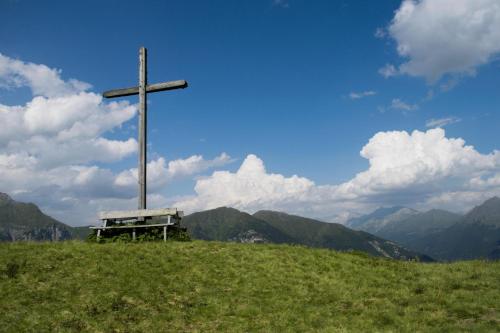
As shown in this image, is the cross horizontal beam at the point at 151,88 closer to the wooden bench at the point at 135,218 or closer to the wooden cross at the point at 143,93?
the wooden cross at the point at 143,93

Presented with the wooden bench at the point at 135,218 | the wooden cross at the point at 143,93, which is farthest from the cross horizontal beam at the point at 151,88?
the wooden bench at the point at 135,218

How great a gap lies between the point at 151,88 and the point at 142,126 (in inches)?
98.5

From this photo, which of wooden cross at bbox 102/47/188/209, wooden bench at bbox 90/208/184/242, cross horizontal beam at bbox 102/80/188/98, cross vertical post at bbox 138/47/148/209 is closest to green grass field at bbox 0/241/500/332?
wooden bench at bbox 90/208/184/242

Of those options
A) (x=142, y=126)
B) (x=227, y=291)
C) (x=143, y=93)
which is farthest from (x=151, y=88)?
(x=227, y=291)

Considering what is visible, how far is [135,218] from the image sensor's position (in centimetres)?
2462

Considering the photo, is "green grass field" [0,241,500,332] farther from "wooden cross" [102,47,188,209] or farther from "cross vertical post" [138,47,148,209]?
"wooden cross" [102,47,188,209]

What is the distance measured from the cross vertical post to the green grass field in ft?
15.7

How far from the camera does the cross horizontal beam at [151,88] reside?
26.1 m

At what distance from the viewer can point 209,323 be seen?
14.3 meters

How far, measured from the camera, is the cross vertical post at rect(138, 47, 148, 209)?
25797 millimetres

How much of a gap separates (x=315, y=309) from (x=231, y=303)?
319cm

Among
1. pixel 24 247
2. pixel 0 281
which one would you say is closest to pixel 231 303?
pixel 0 281

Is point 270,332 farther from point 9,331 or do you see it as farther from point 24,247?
point 24,247

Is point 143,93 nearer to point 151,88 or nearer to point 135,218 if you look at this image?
point 151,88
